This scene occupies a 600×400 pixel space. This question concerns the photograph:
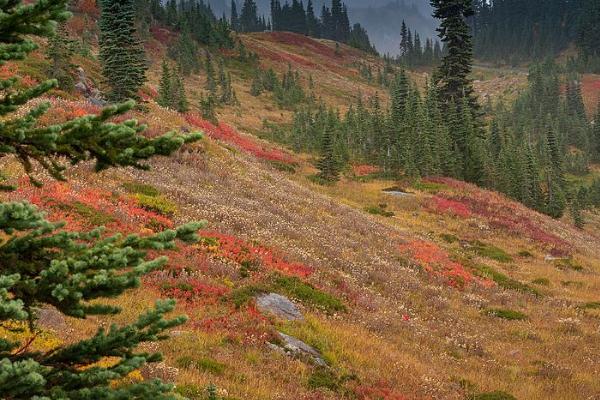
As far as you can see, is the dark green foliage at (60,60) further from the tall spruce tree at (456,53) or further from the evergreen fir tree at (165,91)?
the tall spruce tree at (456,53)

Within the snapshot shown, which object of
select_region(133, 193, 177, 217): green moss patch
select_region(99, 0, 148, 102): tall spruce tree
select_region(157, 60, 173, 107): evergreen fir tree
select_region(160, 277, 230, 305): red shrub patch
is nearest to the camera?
select_region(160, 277, 230, 305): red shrub patch

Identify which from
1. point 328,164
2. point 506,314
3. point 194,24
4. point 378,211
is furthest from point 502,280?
point 194,24

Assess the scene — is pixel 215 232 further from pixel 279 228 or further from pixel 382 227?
pixel 382 227

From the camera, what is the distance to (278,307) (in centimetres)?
1448

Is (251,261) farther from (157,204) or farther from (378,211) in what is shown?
(378,211)

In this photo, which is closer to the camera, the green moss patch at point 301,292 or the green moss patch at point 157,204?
the green moss patch at point 301,292

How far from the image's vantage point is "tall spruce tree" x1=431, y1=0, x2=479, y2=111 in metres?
66.7

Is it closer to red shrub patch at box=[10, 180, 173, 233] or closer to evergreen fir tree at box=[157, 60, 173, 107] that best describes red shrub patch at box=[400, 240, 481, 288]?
red shrub patch at box=[10, 180, 173, 233]

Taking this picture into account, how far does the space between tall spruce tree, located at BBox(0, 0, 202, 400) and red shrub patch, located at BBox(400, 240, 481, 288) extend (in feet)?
72.8

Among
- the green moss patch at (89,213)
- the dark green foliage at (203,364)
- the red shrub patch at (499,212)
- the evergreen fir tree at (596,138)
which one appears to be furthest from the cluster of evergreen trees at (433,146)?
the evergreen fir tree at (596,138)

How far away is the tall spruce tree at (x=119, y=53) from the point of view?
3703 centimetres

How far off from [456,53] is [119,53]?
149 feet

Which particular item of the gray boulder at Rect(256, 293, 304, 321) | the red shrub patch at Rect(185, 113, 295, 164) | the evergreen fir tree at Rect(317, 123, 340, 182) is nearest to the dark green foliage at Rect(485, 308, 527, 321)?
the gray boulder at Rect(256, 293, 304, 321)

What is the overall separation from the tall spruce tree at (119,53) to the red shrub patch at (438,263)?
22449 mm
